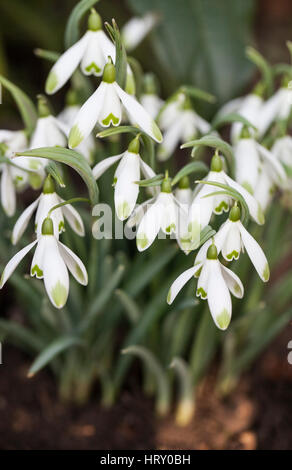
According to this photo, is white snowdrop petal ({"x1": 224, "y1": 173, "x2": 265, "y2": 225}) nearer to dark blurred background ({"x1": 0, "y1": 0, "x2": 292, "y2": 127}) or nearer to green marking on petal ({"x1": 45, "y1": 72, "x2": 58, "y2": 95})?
green marking on petal ({"x1": 45, "y1": 72, "x2": 58, "y2": 95})

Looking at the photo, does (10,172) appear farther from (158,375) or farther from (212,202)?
(158,375)

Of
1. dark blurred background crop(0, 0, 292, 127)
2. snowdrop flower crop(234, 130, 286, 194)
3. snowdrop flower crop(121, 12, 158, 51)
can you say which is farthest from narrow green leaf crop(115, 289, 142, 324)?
dark blurred background crop(0, 0, 292, 127)

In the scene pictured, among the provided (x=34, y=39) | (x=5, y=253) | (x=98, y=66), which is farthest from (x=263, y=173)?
(x=34, y=39)

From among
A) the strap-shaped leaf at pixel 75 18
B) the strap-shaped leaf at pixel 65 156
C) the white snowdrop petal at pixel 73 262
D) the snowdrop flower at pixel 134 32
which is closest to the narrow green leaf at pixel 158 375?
the white snowdrop petal at pixel 73 262

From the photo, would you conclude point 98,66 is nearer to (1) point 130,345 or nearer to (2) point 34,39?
(1) point 130,345

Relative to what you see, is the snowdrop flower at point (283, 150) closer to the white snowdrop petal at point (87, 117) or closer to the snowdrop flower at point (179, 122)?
the snowdrop flower at point (179, 122)

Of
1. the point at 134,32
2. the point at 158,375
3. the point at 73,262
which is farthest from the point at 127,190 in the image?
the point at 134,32
